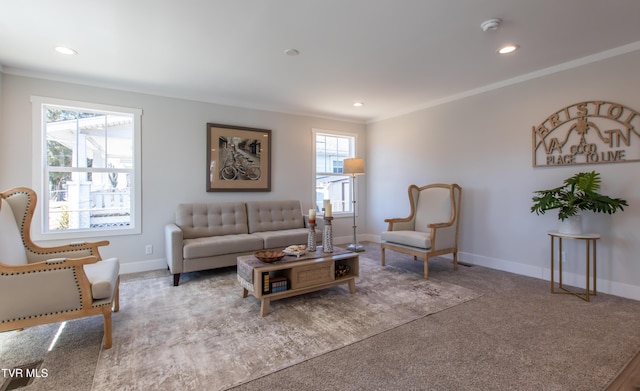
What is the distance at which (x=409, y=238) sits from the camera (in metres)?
3.76

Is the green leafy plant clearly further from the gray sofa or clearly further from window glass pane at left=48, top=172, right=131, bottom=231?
window glass pane at left=48, top=172, right=131, bottom=231

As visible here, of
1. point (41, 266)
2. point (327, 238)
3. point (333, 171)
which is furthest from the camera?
point (333, 171)

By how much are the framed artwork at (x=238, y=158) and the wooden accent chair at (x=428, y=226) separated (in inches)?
85.1

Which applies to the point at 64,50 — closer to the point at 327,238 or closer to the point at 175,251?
the point at 175,251

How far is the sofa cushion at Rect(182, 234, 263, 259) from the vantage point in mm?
3402

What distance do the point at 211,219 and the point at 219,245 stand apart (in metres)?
0.67

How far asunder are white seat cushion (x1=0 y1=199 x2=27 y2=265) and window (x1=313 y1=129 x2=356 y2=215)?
12.8 ft

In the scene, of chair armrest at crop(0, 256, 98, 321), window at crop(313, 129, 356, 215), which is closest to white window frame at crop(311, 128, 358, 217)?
window at crop(313, 129, 356, 215)

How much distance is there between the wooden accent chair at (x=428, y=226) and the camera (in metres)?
3.67

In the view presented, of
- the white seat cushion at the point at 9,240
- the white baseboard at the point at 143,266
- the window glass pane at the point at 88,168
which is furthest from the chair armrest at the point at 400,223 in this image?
the white seat cushion at the point at 9,240

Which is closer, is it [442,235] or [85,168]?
[85,168]

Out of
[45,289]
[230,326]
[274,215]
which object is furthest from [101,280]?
[274,215]

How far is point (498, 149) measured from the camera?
3895 mm

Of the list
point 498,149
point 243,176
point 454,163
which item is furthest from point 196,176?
point 498,149
